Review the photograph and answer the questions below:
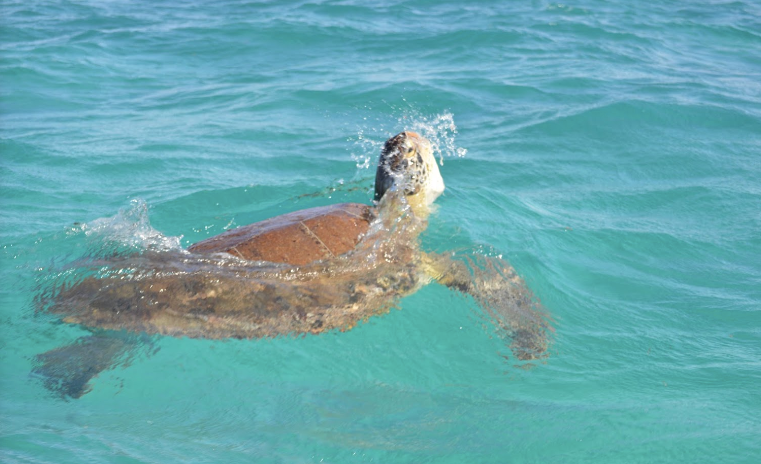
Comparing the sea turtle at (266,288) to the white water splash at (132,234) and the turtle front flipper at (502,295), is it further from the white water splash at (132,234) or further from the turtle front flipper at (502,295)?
the white water splash at (132,234)

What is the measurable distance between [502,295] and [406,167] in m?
1.32

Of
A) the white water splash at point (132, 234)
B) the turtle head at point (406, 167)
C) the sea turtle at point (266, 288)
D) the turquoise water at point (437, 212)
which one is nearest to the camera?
the turquoise water at point (437, 212)

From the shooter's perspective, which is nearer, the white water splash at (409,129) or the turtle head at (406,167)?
the turtle head at (406,167)

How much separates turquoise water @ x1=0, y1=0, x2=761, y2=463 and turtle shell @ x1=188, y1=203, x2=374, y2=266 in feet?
1.70

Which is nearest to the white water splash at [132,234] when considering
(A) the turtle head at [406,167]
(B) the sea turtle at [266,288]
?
(B) the sea turtle at [266,288]

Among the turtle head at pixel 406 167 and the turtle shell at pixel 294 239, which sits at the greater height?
the turtle head at pixel 406 167

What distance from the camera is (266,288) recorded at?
3.86 metres

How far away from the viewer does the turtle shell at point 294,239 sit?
157 inches

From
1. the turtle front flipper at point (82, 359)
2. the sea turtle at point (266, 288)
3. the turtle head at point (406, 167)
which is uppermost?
the turtle head at point (406, 167)

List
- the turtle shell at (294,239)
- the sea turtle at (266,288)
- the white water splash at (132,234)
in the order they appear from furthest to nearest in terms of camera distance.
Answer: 1. the white water splash at (132,234)
2. the turtle shell at (294,239)
3. the sea turtle at (266,288)

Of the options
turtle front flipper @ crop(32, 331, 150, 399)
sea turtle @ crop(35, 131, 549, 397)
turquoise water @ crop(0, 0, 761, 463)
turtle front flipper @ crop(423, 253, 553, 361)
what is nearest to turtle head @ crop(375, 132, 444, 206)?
turquoise water @ crop(0, 0, 761, 463)

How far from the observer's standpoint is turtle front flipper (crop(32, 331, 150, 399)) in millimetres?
3518

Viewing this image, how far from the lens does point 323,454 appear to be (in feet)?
10.5

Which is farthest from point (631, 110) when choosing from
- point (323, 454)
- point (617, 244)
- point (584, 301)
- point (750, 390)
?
point (323, 454)
